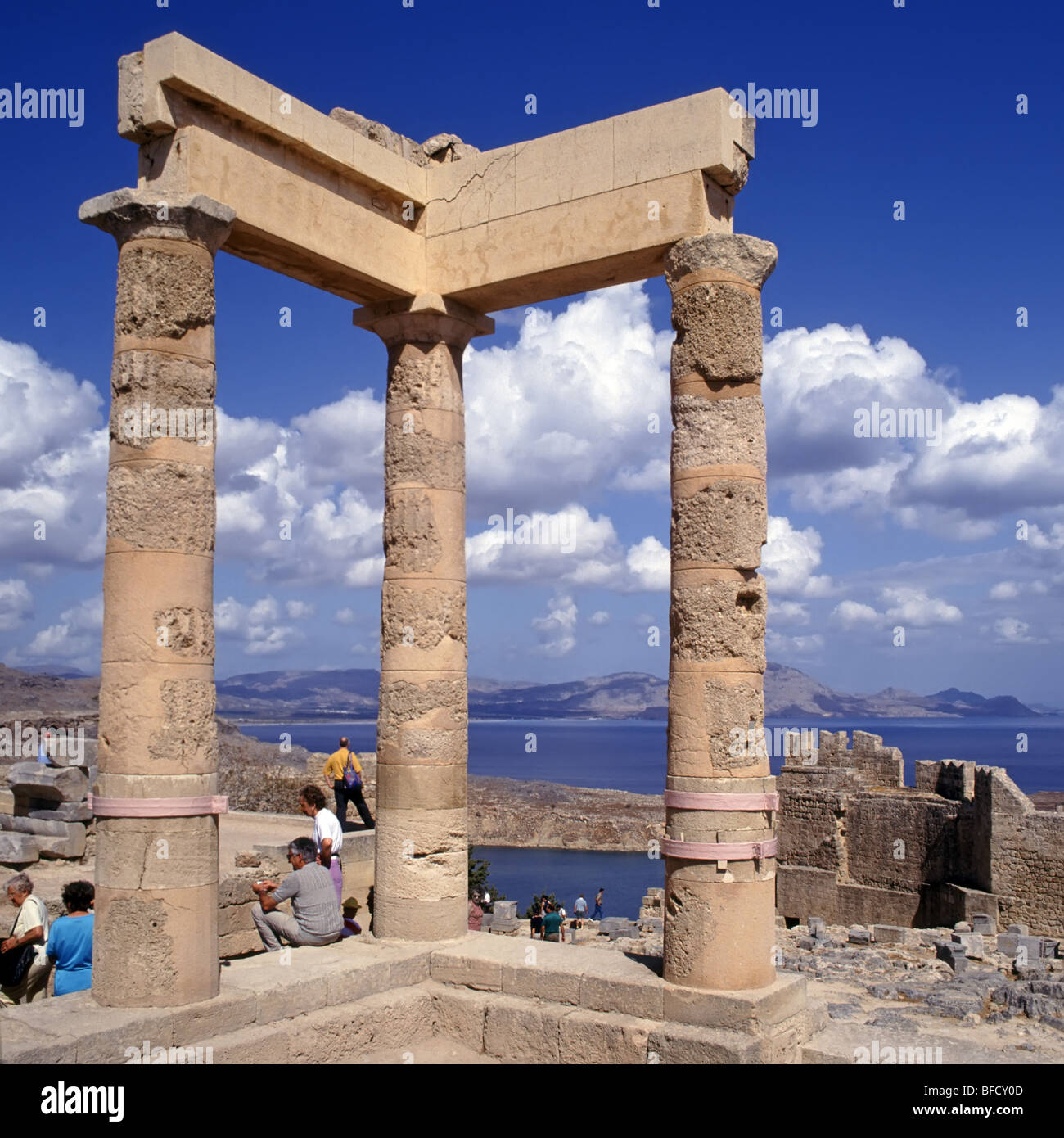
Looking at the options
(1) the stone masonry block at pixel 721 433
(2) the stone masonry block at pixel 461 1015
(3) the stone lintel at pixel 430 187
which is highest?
(3) the stone lintel at pixel 430 187

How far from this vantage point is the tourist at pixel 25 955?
843 centimetres

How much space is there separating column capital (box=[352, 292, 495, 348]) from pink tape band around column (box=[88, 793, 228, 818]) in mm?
4500

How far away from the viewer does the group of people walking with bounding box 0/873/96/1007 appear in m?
8.19

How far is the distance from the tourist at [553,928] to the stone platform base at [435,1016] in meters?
7.41

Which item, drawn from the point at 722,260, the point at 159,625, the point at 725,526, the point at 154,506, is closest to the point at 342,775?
the point at 159,625

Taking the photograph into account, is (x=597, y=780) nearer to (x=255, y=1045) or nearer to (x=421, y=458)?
(x=421, y=458)

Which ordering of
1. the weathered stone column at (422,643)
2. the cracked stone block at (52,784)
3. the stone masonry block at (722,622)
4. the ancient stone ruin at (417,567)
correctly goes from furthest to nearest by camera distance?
the cracked stone block at (52,784)
the weathered stone column at (422,643)
the stone masonry block at (722,622)
the ancient stone ruin at (417,567)

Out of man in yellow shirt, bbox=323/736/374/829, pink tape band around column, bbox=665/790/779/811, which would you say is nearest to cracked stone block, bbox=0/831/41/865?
man in yellow shirt, bbox=323/736/374/829

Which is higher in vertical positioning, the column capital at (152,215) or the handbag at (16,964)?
the column capital at (152,215)

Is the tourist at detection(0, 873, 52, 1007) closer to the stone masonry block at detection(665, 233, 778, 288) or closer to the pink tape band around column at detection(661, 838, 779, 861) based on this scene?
the pink tape band around column at detection(661, 838, 779, 861)

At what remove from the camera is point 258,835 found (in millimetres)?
15898

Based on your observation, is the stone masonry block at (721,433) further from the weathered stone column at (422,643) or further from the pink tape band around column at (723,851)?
the pink tape band around column at (723,851)

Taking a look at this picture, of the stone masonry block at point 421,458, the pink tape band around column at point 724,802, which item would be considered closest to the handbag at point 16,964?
the stone masonry block at point 421,458
